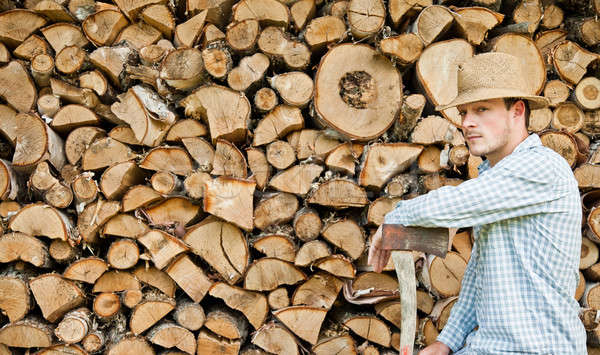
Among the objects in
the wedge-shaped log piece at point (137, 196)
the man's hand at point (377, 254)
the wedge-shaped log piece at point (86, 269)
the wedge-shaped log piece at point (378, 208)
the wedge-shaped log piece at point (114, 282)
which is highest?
the man's hand at point (377, 254)

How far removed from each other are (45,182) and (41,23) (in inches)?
40.3

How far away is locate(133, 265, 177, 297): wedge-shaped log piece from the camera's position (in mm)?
2699

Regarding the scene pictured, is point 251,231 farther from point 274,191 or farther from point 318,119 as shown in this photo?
point 318,119

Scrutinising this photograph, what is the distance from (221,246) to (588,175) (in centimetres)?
213

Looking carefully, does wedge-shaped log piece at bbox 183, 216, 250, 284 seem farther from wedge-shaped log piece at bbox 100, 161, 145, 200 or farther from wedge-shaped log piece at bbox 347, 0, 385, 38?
wedge-shaped log piece at bbox 347, 0, 385, 38

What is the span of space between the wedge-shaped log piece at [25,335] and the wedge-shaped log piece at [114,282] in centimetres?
35

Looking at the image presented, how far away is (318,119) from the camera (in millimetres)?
2605

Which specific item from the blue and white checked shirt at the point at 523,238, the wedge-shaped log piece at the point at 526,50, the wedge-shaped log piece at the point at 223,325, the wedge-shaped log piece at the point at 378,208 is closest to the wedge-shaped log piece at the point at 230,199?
the wedge-shaped log piece at the point at 223,325

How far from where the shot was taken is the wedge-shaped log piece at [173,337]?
2.61m

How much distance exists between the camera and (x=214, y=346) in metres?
2.65

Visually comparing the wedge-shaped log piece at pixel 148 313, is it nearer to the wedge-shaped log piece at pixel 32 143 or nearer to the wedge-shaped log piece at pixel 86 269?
the wedge-shaped log piece at pixel 86 269

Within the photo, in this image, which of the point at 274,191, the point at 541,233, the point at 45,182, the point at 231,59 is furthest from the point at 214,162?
the point at 541,233

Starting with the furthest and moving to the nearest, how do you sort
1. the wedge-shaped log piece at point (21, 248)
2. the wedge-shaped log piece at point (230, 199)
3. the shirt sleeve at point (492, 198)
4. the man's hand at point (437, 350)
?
the wedge-shaped log piece at point (21, 248)
the wedge-shaped log piece at point (230, 199)
the man's hand at point (437, 350)
the shirt sleeve at point (492, 198)

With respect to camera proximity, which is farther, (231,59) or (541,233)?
(231,59)
